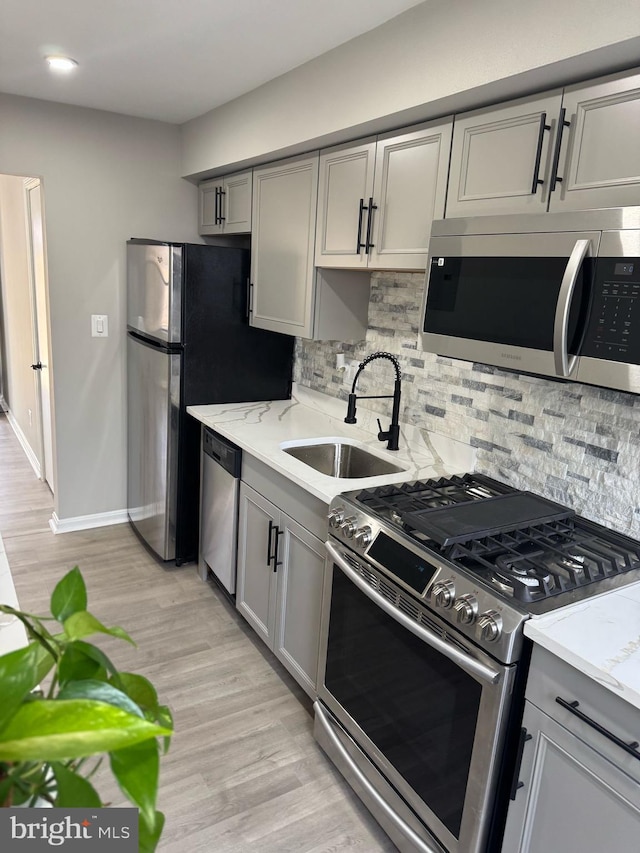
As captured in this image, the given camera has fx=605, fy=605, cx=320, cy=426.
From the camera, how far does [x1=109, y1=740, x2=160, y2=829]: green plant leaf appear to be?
0.44m

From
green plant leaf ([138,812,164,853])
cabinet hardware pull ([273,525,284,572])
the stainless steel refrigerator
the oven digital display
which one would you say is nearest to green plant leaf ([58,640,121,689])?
green plant leaf ([138,812,164,853])

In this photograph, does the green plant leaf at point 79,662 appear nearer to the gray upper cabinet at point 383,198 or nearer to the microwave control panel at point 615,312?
the microwave control panel at point 615,312

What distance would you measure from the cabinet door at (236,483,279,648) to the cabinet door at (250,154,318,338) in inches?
30.8

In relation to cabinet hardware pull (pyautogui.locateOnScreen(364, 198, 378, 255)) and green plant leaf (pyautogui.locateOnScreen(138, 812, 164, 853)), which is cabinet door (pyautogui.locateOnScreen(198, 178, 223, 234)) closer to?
cabinet hardware pull (pyautogui.locateOnScreen(364, 198, 378, 255))

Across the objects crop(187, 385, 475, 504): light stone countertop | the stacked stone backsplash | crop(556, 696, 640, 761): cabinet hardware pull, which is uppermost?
the stacked stone backsplash

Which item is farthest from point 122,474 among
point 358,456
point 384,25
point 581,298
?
point 581,298

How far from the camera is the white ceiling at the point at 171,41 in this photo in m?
1.90

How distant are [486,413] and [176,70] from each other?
1.90 metres

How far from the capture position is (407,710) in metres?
1.67

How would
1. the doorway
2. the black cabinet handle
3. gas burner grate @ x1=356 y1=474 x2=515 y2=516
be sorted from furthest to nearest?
1. the doorway
2. the black cabinet handle
3. gas burner grate @ x1=356 y1=474 x2=515 y2=516

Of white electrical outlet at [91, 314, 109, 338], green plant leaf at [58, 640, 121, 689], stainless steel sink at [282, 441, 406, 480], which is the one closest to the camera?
green plant leaf at [58, 640, 121, 689]

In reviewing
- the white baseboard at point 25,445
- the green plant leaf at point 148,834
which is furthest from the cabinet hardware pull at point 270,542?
the white baseboard at point 25,445

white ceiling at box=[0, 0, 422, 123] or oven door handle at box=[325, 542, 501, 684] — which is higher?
white ceiling at box=[0, 0, 422, 123]

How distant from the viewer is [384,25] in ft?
6.37
